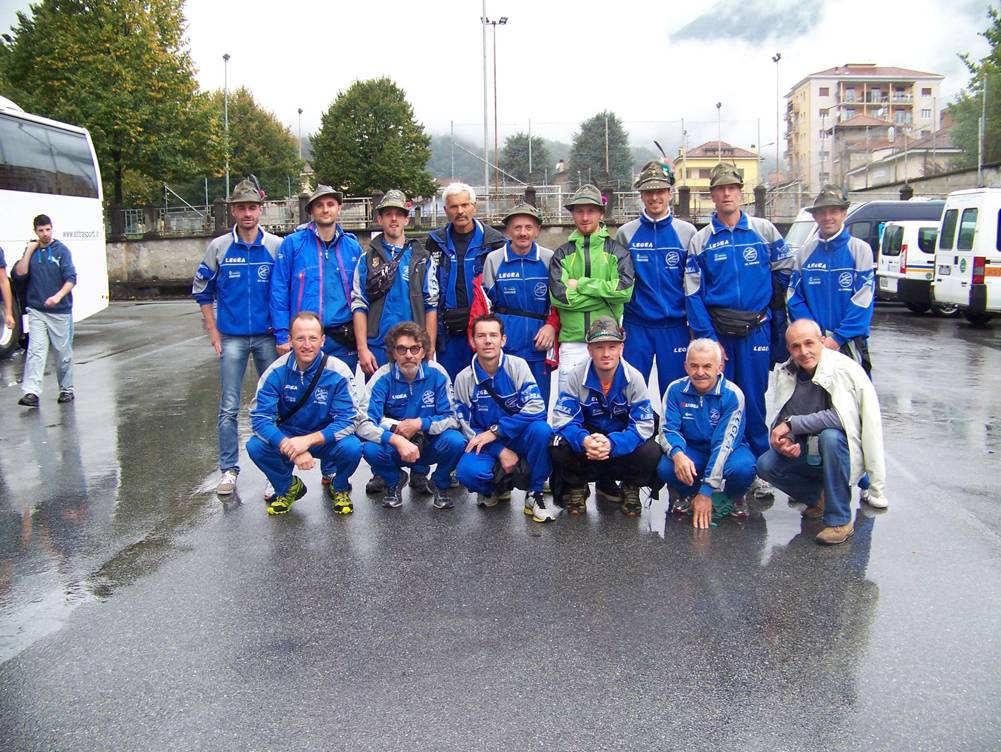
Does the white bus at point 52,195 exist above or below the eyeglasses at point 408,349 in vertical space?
above

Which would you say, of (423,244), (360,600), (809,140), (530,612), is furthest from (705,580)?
(809,140)

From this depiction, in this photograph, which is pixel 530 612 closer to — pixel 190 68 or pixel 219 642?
pixel 219 642

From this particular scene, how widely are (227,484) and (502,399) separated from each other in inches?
84.6

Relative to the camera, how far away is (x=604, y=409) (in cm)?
596

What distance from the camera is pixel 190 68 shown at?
3872cm

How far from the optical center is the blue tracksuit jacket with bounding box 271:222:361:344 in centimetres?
664

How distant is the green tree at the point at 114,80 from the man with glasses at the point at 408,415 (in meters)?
33.1

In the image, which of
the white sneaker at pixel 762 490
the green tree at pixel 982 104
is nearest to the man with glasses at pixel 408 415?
the white sneaker at pixel 762 490

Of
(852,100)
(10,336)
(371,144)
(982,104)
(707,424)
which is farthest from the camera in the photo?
(852,100)

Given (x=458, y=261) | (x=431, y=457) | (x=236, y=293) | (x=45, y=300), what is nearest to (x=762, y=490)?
(x=431, y=457)

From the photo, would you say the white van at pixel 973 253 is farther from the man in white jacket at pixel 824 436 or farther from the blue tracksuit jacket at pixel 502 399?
the blue tracksuit jacket at pixel 502 399

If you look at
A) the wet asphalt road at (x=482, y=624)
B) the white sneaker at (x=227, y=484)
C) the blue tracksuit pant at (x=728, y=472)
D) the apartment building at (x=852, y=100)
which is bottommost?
the wet asphalt road at (x=482, y=624)

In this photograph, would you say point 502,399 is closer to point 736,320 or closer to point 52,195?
point 736,320

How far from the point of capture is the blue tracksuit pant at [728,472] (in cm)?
561
